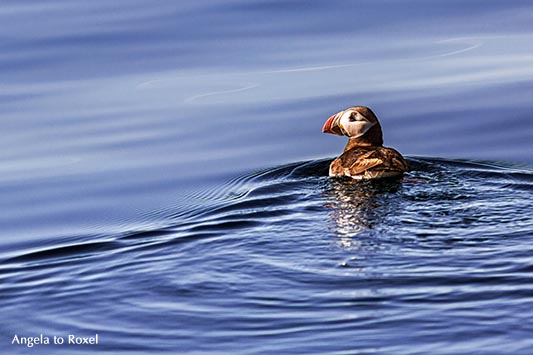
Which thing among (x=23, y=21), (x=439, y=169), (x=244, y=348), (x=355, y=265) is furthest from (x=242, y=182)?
(x=23, y=21)

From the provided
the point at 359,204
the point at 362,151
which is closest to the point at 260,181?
the point at 362,151

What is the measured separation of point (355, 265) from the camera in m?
7.05

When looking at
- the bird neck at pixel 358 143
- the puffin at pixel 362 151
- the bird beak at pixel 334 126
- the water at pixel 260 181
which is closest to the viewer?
the water at pixel 260 181

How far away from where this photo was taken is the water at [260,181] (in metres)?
6.24

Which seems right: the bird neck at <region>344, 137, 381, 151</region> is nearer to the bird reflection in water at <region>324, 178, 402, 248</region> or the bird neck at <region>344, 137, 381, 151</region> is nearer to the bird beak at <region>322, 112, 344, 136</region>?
the bird beak at <region>322, 112, 344, 136</region>

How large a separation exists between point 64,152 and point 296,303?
16.3ft

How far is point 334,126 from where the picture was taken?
34.9 ft

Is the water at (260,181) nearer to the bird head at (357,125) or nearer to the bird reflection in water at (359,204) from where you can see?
the bird reflection in water at (359,204)

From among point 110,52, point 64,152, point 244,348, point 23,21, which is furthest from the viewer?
point 23,21

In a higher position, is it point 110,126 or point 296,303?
point 110,126

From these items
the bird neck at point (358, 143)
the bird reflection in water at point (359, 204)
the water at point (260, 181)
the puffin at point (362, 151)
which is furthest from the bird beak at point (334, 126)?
the bird reflection in water at point (359, 204)

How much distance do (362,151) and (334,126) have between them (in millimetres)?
687

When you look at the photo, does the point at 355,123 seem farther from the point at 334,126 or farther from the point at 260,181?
the point at 260,181

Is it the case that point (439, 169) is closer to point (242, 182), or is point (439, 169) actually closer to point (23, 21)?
point (242, 182)
